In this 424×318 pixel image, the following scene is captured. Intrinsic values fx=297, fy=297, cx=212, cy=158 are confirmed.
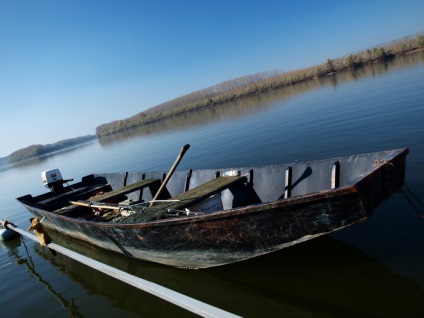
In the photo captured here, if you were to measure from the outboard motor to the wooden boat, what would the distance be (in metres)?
4.42

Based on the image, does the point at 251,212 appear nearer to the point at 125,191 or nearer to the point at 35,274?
the point at 125,191

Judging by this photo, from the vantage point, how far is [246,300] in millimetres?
4191

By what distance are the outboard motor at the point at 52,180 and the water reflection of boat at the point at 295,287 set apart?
7.07 m

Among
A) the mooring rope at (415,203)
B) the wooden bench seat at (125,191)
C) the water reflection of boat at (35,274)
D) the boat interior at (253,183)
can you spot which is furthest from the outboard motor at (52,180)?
the mooring rope at (415,203)

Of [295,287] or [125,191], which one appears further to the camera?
[125,191]

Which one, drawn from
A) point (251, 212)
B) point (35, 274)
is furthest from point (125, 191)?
point (251, 212)

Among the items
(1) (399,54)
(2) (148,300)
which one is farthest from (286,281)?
(1) (399,54)

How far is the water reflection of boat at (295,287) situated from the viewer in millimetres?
3529

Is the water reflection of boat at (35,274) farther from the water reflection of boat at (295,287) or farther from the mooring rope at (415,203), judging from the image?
the mooring rope at (415,203)

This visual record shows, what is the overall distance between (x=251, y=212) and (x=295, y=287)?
4.23 ft

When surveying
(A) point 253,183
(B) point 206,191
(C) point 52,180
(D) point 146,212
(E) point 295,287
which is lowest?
(E) point 295,287

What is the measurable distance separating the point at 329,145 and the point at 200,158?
7.20m

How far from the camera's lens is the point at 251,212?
3914 millimetres

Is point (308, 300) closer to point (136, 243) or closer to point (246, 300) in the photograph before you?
point (246, 300)
